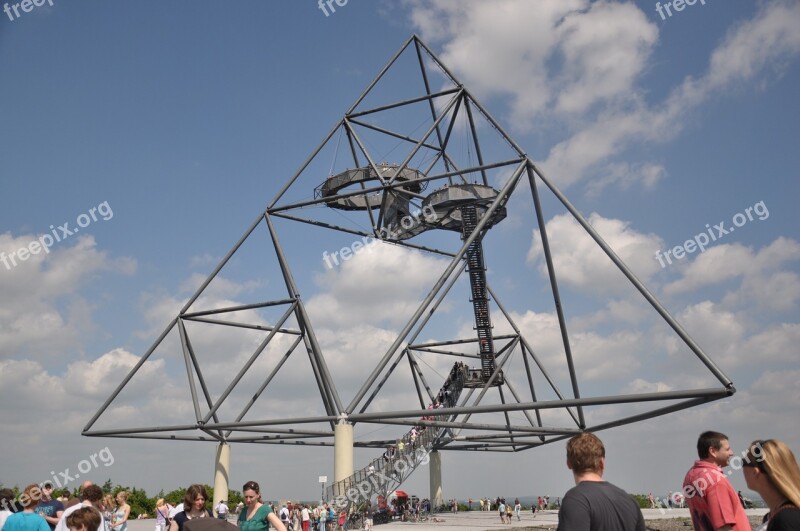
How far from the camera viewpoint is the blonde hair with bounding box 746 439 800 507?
3.61 meters

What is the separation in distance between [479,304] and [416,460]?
6.96 m

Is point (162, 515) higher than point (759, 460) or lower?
higher

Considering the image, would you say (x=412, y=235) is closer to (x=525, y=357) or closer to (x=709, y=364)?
(x=525, y=357)

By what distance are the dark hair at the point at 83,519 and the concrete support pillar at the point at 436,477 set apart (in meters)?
31.5

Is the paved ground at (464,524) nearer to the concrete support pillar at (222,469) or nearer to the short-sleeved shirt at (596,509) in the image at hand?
the concrete support pillar at (222,469)

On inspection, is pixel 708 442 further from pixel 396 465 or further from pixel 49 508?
pixel 396 465

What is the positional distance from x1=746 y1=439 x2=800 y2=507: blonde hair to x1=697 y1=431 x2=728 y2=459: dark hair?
181cm

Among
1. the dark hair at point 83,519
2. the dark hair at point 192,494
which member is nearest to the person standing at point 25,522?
the dark hair at point 192,494

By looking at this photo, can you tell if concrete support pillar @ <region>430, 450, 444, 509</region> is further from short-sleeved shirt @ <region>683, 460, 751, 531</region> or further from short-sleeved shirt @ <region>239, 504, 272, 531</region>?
short-sleeved shirt @ <region>683, 460, 751, 531</region>

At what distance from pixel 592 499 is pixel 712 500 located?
5.60 feet

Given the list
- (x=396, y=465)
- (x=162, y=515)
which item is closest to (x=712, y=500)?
(x=162, y=515)

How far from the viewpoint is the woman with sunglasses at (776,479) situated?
3.52 meters

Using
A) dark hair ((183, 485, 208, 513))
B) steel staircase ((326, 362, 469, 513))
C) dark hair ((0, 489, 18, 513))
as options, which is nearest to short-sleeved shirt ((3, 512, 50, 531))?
dark hair ((0, 489, 18, 513))

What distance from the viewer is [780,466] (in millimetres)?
3688
